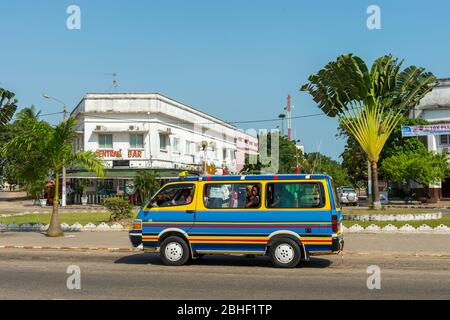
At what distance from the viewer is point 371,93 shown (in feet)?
91.6

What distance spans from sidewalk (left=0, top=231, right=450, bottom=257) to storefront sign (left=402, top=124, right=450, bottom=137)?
1131 inches

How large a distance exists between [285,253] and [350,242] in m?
5.85

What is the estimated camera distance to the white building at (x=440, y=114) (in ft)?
158

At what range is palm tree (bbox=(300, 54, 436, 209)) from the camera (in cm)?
2744

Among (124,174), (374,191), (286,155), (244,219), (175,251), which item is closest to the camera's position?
(244,219)

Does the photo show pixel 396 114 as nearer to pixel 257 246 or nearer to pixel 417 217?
pixel 417 217

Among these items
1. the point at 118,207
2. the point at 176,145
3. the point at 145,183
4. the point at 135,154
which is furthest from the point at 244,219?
the point at 176,145

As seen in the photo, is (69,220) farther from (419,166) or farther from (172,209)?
(419,166)

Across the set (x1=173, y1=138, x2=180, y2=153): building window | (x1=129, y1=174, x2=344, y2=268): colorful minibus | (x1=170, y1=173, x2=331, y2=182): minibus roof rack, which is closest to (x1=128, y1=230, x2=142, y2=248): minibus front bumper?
(x1=129, y1=174, x2=344, y2=268): colorful minibus

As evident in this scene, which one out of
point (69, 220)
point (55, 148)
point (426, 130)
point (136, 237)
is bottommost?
point (69, 220)

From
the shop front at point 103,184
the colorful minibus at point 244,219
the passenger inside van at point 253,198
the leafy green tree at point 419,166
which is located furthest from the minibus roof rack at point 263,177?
the shop front at point 103,184

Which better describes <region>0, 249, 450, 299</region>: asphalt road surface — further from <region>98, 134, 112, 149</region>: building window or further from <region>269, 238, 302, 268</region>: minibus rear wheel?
<region>98, 134, 112, 149</region>: building window

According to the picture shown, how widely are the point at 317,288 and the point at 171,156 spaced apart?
137 ft

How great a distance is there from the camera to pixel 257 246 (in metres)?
12.7
